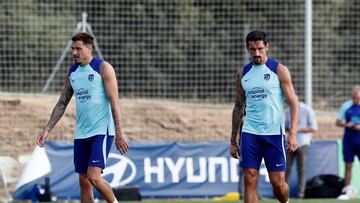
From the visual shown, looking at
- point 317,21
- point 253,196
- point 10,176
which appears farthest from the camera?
point 317,21

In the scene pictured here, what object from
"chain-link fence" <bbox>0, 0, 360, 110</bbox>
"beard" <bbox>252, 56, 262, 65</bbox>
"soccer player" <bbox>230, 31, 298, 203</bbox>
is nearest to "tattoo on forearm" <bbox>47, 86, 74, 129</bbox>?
"soccer player" <bbox>230, 31, 298, 203</bbox>

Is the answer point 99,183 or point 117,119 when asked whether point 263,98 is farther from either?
point 99,183

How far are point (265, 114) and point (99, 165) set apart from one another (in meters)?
1.96

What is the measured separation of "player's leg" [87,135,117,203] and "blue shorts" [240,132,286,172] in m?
1.53

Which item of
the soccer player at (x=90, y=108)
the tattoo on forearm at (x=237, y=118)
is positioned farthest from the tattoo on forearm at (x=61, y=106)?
the tattoo on forearm at (x=237, y=118)

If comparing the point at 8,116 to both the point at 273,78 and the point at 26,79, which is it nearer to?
the point at 26,79

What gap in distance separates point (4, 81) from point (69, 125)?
175cm

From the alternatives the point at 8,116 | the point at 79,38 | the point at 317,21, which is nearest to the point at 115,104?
the point at 79,38

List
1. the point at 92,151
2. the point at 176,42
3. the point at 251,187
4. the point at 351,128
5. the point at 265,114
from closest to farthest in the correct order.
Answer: the point at 251,187 < the point at 265,114 < the point at 92,151 < the point at 351,128 < the point at 176,42

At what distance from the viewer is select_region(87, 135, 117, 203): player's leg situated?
1126cm

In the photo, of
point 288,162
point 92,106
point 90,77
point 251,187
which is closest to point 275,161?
point 251,187

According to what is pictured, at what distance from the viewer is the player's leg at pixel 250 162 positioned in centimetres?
1110

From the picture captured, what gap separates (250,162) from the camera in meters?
11.2

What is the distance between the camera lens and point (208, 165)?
19953mm
